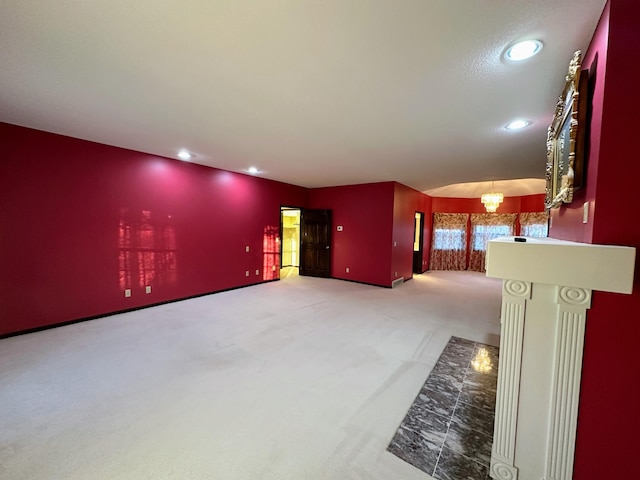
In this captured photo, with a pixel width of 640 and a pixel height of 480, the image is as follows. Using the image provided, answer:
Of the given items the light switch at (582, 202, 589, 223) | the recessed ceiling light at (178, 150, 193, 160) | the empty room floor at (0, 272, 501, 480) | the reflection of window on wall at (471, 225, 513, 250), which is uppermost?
the recessed ceiling light at (178, 150, 193, 160)

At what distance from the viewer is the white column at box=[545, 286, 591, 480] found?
4.04 feet

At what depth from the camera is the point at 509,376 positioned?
140cm

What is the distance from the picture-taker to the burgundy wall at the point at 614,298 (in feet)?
3.76

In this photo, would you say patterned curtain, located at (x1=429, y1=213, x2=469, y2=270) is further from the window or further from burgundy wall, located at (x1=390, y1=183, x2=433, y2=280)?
burgundy wall, located at (x1=390, y1=183, x2=433, y2=280)

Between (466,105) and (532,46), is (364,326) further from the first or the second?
(532,46)

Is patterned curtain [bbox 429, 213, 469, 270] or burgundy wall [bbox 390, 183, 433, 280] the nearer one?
burgundy wall [bbox 390, 183, 433, 280]

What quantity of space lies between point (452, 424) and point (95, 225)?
16.1ft

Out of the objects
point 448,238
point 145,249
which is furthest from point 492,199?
point 145,249

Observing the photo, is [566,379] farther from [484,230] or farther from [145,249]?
[484,230]

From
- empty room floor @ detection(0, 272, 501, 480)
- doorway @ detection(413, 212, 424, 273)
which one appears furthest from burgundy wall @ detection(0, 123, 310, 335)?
doorway @ detection(413, 212, 424, 273)

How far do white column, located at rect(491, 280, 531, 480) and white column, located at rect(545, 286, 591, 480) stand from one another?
142 millimetres

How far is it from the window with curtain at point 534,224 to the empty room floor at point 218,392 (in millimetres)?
4973

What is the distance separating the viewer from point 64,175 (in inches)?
136

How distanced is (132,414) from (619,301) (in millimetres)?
3007
